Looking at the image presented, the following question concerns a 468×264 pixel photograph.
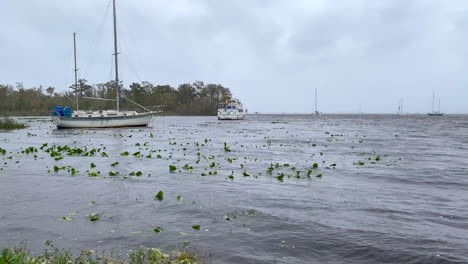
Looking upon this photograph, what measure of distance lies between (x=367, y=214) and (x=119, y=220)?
7.12 meters

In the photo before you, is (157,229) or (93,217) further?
(93,217)

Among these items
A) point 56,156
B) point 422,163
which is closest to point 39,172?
point 56,156

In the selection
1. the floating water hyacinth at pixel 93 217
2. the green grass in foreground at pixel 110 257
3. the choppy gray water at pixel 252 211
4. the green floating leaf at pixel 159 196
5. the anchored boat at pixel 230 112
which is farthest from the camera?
the anchored boat at pixel 230 112

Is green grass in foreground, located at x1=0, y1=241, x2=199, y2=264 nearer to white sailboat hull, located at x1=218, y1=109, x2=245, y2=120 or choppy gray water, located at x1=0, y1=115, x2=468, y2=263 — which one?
choppy gray water, located at x1=0, y1=115, x2=468, y2=263

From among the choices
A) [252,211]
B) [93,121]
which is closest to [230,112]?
[93,121]

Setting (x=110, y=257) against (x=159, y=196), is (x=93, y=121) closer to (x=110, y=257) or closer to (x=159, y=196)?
(x=159, y=196)

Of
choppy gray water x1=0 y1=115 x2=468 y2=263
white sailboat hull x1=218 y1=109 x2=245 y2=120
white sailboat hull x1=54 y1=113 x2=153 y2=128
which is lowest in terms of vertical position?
choppy gray water x1=0 y1=115 x2=468 y2=263

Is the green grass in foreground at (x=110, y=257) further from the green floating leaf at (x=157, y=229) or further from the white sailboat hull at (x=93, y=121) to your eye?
the white sailboat hull at (x=93, y=121)

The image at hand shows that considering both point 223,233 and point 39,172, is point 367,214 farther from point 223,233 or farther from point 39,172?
point 39,172

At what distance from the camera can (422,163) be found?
22.1m

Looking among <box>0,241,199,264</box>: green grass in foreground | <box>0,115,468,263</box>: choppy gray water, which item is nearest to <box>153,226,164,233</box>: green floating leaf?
<box>0,115,468,263</box>: choppy gray water

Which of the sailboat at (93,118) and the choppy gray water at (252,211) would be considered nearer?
the choppy gray water at (252,211)

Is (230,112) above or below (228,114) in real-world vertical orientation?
above

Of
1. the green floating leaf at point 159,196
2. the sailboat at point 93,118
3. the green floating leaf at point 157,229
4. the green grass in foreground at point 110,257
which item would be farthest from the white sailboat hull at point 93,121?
the green grass in foreground at point 110,257
